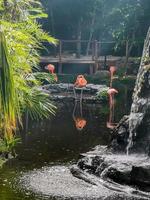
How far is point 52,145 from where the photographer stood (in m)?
13.3


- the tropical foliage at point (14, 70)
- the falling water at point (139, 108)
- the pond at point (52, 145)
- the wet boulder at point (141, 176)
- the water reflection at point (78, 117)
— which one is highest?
the tropical foliage at point (14, 70)

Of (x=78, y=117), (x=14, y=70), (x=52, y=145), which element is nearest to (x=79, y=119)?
(x=78, y=117)

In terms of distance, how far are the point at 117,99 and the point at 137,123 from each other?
1474cm

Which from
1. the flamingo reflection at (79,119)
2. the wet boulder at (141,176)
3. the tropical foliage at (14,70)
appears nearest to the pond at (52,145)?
the flamingo reflection at (79,119)

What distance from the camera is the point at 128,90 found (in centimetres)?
2922

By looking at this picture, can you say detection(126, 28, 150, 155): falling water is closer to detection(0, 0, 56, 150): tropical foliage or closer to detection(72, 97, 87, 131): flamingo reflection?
detection(0, 0, 56, 150): tropical foliage

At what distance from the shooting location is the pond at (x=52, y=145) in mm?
8984

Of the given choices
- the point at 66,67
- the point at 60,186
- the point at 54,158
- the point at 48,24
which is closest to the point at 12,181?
the point at 60,186

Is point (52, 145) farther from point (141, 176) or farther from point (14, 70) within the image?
point (14, 70)

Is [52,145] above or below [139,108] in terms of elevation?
below

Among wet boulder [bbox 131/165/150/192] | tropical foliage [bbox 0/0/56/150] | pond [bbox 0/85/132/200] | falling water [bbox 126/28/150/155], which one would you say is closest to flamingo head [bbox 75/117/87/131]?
pond [bbox 0/85/132/200]

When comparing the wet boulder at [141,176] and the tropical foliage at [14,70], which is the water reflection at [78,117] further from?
the tropical foliage at [14,70]

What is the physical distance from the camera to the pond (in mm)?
8984

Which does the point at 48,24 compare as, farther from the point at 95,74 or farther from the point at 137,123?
the point at 137,123
